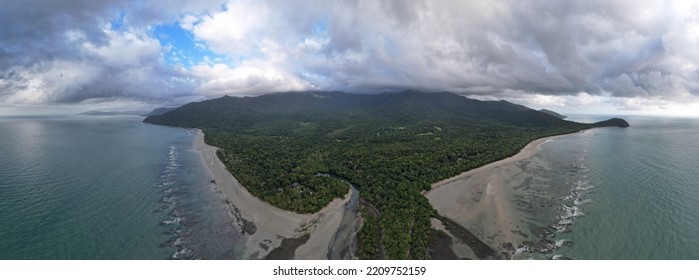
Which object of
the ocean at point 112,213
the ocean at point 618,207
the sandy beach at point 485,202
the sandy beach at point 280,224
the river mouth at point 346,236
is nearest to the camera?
the ocean at point 618,207

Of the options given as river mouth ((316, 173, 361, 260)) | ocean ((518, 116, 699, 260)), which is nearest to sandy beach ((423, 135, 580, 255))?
ocean ((518, 116, 699, 260))

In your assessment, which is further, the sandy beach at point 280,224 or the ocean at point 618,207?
the sandy beach at point 280,224

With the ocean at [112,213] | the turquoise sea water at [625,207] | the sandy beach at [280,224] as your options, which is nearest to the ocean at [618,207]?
the turquoise sea water at [625,207]

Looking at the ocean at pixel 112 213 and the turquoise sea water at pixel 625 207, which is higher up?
the turquoise sea water at pixel 625 207

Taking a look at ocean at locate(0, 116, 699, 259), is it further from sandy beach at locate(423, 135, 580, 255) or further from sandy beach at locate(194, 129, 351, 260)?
sandy beach at locate(423, 135, 580, 255)

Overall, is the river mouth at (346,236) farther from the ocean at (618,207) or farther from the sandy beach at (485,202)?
the ocean at (618,207)
